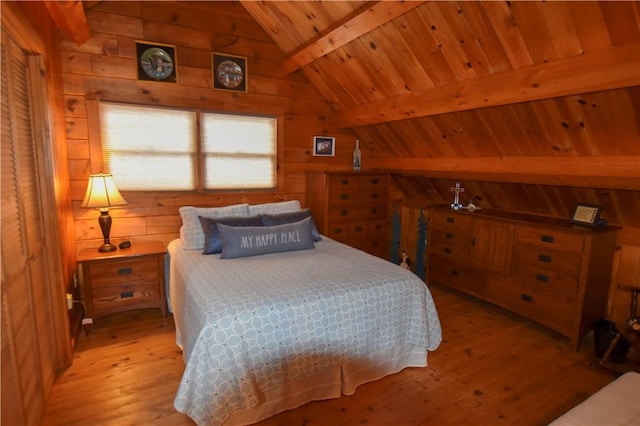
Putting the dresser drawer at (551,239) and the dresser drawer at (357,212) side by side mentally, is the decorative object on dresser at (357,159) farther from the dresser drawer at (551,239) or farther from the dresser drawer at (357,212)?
the dresser drawer at (551,239)

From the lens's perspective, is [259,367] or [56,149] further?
[56,149]

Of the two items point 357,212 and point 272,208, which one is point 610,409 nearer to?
point 272,208

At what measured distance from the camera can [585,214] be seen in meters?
2.58

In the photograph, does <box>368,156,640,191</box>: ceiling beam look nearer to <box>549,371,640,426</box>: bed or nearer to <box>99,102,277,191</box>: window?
<box>549,371,640,426</box>: bed

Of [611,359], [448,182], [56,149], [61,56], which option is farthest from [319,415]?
[61,56]

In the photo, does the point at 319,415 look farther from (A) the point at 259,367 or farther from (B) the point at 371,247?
(B) the point at 371,247

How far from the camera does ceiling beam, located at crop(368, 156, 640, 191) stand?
84.4 inches

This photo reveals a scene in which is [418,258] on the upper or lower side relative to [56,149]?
lower

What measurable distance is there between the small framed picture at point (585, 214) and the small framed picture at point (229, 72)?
3.02m

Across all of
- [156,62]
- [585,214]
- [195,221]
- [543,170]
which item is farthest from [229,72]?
[585,214]

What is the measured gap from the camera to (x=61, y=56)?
2.71 metres

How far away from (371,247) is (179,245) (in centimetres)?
210

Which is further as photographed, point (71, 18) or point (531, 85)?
point (71, 18)

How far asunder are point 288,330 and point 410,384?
0.88 meters
